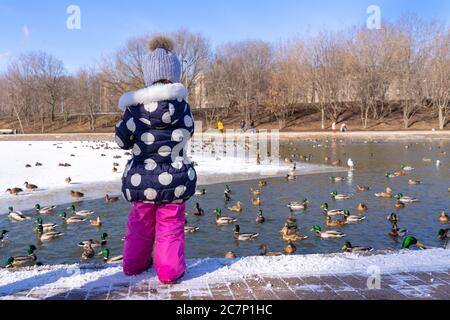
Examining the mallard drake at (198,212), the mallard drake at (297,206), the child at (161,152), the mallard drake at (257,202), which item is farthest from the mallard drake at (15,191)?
the child at (161,152)

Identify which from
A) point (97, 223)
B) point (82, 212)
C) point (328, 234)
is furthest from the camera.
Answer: point (82, 212)

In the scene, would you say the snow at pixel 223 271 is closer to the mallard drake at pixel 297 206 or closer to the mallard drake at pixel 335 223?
the mallard drake at pixel 335 223

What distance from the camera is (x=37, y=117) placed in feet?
245

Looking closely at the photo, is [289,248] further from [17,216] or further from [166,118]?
[17,216]

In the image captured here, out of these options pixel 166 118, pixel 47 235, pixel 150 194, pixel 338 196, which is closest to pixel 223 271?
pixel 150 194

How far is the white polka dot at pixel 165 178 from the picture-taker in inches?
182

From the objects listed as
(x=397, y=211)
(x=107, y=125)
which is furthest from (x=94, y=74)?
(x=397, y=211)

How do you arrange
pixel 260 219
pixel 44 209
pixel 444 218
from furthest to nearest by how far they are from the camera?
pixel 44 209 < pixel 260 219 < pixel 444 218

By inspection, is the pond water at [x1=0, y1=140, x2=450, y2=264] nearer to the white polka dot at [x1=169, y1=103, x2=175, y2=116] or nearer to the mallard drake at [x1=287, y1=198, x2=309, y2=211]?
the mallard drake at [x1=287, y1=198, x2=309, y2=211]

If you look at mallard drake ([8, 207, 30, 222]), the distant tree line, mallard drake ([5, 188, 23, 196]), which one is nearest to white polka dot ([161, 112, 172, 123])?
mallard drake ([8, 207, 30, 222])

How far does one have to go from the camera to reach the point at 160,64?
467 cm

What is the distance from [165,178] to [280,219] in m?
8.26

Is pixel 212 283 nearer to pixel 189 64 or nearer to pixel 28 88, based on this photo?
pixel 189 64

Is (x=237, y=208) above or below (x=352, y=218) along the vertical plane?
Result: above
